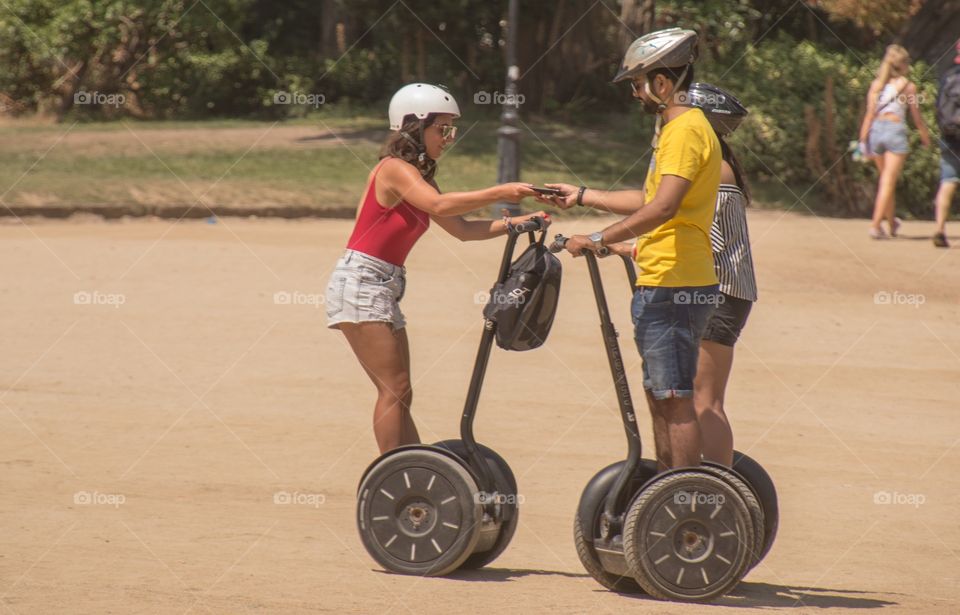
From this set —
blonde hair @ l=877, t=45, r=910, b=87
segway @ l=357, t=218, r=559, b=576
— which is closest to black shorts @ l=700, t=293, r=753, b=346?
segway @ l=357, t=218, r=559, b=576

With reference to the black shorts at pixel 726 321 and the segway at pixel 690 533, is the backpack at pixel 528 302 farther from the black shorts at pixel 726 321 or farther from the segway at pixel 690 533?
the black shorts at pixel 726 321

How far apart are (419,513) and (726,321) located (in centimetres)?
130

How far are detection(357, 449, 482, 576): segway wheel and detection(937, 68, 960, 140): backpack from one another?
856cm

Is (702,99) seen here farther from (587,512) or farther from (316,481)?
(316,481)

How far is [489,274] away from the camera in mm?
12180

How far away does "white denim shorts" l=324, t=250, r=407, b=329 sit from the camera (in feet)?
→ 16.8

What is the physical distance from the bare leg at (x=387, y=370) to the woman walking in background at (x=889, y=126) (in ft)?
29.2

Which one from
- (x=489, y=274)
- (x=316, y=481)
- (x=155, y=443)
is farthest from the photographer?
(x=489, y=274)

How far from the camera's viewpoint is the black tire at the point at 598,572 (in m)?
4.93

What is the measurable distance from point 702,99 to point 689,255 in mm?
783

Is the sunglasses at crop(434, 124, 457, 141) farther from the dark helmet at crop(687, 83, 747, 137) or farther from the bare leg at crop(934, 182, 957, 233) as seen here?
the bare leg at crop(934, 182, 957, 233)

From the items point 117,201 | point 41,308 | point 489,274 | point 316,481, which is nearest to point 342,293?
point 316,481

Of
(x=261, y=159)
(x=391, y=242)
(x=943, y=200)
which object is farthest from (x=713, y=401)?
(x=261, y=159)

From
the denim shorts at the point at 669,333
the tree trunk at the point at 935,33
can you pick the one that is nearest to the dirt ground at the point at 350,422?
the denim shorts at the point at 669,333
